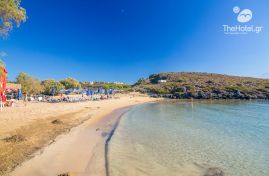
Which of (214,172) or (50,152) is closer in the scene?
(214,172)

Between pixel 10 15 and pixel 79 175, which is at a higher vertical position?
pixel 10 15

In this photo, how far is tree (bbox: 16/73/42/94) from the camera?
189ft

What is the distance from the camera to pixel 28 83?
5819 cm

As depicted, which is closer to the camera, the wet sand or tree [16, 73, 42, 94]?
the wet sand

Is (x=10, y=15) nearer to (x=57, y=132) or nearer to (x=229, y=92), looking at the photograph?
(x=57, y=132)

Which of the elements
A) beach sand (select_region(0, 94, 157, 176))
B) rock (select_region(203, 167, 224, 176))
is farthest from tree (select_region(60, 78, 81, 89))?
rock (select_region(203, 167, 224, 176))

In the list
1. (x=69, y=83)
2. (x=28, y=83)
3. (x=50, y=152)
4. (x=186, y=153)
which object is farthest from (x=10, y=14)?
(x=69, y=83)

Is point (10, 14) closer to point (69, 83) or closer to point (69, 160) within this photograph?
point (69, 160)

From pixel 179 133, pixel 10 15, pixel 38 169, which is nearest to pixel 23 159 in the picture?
pixel 38 169

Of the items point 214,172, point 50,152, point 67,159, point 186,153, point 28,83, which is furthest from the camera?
point 28,83

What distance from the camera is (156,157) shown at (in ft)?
34.7

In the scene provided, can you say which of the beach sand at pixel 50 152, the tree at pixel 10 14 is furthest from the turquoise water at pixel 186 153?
the tree at pixel 10 14

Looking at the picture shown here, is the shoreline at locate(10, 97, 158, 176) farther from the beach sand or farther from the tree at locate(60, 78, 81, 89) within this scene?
the tree at locate(60, 78, 81, 89)

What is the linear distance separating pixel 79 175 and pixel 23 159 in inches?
118
